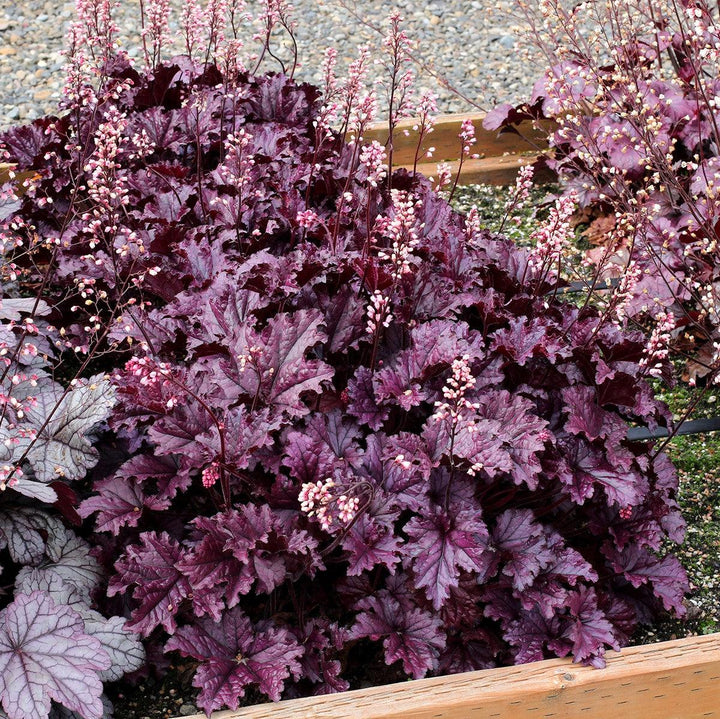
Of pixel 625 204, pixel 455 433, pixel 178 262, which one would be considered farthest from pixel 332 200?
Result: pixel 455 433

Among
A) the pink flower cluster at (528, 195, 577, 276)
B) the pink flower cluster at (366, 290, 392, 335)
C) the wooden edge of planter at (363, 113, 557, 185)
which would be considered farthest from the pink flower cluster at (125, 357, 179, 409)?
the wooden edge of planter at (363, 113, 557, 185)

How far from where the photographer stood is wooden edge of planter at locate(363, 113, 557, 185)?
13.9 ft

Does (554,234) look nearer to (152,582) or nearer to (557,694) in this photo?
(557,694)

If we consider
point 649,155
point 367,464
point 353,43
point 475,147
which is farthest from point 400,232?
point 353,43

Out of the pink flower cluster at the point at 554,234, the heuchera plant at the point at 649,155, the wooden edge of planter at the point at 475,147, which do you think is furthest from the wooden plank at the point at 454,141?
the pink flower cluster at the point at 554,234

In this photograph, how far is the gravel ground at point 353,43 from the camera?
16.5 ft

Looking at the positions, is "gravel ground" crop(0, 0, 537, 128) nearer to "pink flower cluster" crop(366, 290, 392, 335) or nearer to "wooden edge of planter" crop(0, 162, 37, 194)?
"wooden edge of planter" crop(0, 162, 37, 194)

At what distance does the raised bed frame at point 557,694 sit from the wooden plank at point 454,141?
2.73m

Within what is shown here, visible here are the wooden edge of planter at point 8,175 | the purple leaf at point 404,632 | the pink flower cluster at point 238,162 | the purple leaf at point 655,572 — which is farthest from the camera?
the wooden edge of planter at point 8,175

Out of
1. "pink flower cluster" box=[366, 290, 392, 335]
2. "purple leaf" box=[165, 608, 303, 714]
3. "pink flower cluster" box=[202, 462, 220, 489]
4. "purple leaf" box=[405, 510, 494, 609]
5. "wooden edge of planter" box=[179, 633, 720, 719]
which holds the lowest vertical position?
"wooden edge of planter" box=[179, 633, 720, 719]

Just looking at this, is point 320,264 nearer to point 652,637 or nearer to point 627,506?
point 627,506

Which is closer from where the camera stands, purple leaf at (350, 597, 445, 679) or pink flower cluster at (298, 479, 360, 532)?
pink flower cluster at (298, 479, 360, 532)

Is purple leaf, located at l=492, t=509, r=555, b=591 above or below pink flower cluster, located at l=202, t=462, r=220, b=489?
below

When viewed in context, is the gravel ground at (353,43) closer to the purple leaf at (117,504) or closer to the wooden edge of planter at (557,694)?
the purple leaf at (117,504)
